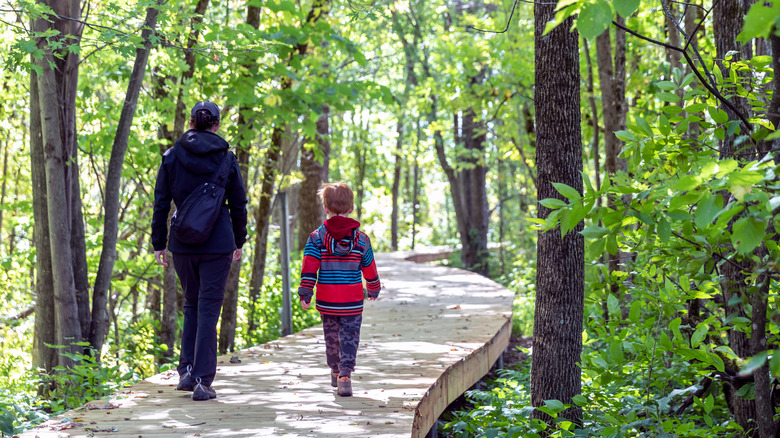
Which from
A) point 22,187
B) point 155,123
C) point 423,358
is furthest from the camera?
point 22,187

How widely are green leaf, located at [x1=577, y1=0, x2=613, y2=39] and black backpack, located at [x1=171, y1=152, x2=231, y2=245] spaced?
3.17m

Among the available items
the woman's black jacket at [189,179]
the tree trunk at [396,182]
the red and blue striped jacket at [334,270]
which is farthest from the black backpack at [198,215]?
the tree trunk at [396,182]

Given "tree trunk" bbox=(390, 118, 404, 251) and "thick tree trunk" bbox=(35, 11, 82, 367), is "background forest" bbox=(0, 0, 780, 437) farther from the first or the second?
"tree trunk" bbox=(390, 118, 404, 251)

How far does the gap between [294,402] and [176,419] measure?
2.78 ft

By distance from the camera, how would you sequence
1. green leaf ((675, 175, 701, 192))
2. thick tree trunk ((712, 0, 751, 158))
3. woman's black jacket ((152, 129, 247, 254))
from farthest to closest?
woman's black jacket ((152, 129, 247, 254)), thick tree trunk ((712, 0, 751, 158)), green leaf ((675, 175, 701, 192))

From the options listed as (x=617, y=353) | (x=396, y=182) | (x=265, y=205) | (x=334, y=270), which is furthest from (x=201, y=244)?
(x=396, y=182)

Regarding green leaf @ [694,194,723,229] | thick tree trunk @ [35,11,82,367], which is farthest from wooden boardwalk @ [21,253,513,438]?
green leaf @ [694,194,723,229]

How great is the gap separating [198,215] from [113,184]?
9.28 feet

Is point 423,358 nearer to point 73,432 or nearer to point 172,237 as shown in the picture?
point 172,237

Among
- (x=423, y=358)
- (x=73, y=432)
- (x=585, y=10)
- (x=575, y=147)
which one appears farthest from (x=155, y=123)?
(x=585, y=10)

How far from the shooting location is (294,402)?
477 centimetres

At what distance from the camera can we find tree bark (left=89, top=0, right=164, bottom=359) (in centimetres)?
682

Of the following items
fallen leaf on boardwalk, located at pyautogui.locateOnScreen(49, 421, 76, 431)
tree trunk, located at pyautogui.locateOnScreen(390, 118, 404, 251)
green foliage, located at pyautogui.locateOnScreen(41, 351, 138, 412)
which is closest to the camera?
fallen leaf on boardwalk, located at pyautogui.locateOnScreen(49, 421, 76, 431)

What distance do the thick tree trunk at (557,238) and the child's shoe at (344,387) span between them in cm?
137
